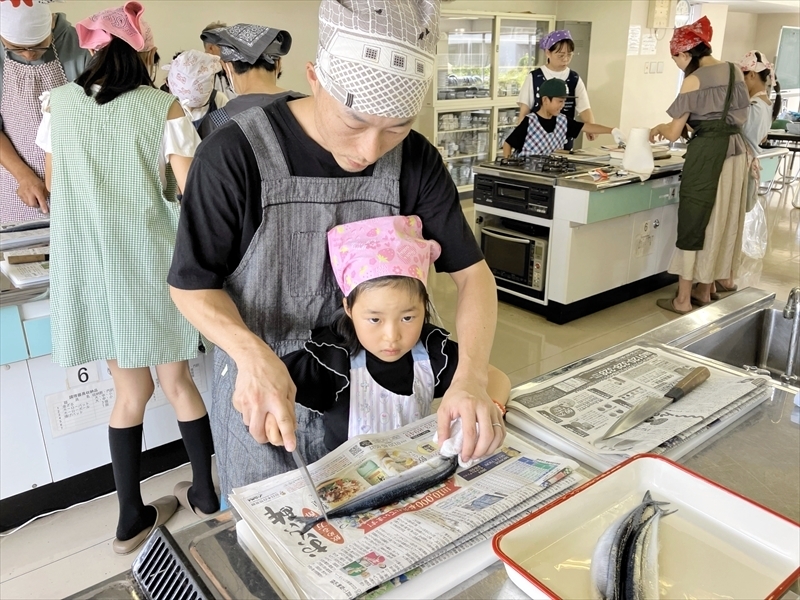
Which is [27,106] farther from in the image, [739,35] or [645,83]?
[739,35]

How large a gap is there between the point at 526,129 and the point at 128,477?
347 centimetres

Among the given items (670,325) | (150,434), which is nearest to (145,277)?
(150,434)

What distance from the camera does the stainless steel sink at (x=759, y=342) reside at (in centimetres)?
169

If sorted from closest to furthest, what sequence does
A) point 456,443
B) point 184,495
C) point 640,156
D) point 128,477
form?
point 456,443, point 128,477, point 184,495, point 640,156

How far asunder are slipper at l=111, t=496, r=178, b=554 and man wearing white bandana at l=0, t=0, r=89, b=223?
4.03 ft

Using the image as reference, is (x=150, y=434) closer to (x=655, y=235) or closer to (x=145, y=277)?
(x=145, y=277)

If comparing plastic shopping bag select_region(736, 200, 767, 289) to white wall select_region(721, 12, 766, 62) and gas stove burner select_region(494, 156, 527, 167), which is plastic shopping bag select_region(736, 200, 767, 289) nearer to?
gas stove burner select_region(494, 156, 527, 167)

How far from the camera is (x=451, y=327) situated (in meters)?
3.80

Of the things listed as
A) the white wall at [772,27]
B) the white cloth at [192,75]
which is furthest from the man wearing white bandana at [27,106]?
the white wall at [772,27]

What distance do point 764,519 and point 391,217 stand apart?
745mm

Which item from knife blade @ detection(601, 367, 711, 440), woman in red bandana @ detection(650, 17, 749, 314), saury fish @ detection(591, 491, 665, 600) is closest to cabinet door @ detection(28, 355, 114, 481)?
knife blade @ detection(601, 367, 711, 440)

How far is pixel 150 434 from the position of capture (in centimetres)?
242

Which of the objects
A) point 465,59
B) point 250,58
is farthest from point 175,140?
point 465,59

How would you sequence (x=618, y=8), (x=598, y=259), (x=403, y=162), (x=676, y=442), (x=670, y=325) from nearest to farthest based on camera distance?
(x=676, y=442)
(x=403, y=162)
(x=670, y=325)
(x=598, y=259)
(x=618, y=8)
